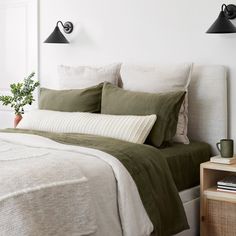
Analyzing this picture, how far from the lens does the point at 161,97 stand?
311 centimetres

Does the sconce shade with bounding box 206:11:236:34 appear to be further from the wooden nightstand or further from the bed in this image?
the wooden nightstand

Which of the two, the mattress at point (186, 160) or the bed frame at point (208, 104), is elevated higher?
the bed frame at point (208, 104)

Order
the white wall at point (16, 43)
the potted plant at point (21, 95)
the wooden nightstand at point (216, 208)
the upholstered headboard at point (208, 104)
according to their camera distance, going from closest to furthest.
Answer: the wooden nightstand at point (216, 208)
the upholstered headboard at point (208, 104)
the potted plant at point (21, 95)
the white wall at point (16, 43)

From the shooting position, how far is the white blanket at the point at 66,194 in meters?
1.94

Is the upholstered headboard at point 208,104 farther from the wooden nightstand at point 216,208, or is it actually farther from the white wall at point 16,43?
the white wall at point 16,43

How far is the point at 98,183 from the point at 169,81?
49.9 inches

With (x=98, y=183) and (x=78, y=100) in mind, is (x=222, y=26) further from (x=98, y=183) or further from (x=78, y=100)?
(x=98, y=183)

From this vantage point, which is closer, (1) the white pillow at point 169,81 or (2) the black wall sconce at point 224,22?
(2) the black wall sconce at point 224,22

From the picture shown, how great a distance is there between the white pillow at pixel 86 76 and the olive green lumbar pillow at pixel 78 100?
0.14 meters

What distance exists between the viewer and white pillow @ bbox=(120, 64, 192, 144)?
3314mm

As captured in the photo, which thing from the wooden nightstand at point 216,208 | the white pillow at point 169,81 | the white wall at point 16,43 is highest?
the white wall at point 16,43

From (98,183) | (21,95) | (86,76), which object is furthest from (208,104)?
(21,95)

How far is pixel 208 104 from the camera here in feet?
11.0

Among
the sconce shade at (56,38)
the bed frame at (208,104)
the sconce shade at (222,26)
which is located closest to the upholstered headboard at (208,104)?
the bed frame at (208,104)
